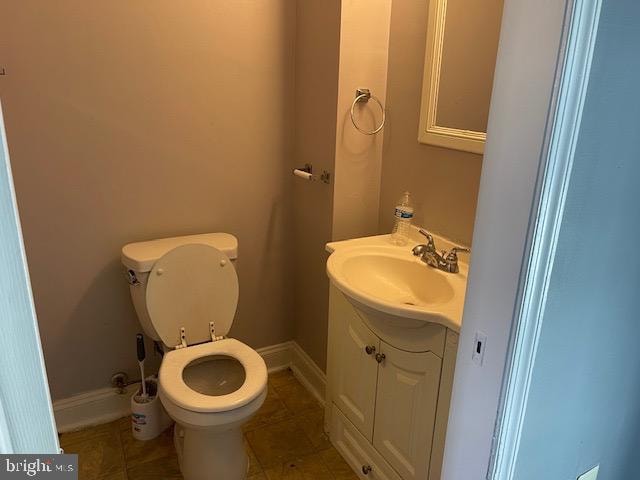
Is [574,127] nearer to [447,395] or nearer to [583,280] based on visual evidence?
[583,280]

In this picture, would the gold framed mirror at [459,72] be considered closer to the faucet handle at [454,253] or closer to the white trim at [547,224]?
the faucet handle at [454,253]

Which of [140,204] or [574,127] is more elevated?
[574,127]

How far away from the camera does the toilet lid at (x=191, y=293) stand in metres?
1.79

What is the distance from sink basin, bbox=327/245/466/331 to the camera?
1.30 meters

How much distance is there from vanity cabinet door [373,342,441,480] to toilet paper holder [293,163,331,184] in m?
0.75

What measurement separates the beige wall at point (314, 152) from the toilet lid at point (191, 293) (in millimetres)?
408

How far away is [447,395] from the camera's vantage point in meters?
1.31

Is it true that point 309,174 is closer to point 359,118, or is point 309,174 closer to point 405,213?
point 359,118

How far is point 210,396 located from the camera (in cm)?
164

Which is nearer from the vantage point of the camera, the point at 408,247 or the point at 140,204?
the point at 408,247

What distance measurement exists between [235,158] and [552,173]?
1.51 metres

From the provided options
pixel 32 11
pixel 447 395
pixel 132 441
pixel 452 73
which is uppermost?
pixel 32 11

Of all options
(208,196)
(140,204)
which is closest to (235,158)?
(208,196)

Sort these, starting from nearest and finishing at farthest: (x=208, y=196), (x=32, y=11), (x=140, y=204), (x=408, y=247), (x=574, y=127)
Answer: (x=574, y=127)
(x=32, y=11)
(x=408, y=247)
(x=140, y=204)
(x=208, y=196)
